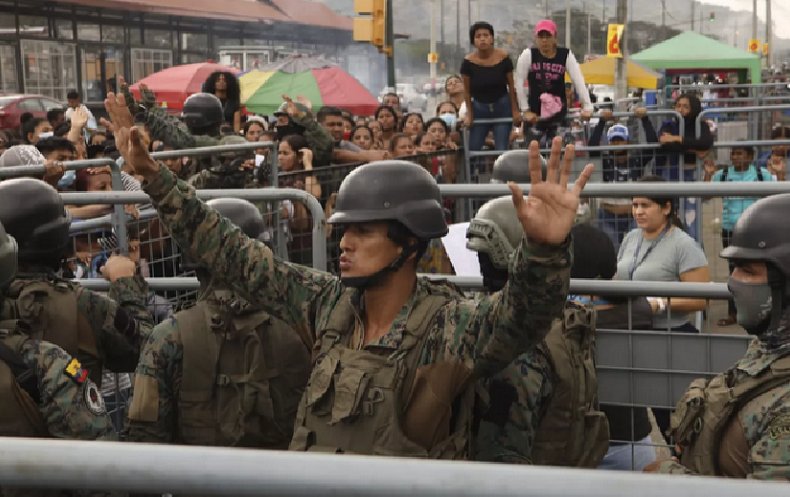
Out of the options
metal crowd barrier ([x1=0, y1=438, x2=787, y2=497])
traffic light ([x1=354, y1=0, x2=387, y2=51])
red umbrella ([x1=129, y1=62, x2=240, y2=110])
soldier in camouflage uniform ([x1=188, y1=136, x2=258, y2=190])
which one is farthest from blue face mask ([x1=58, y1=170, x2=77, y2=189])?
red umbrella ([x1=129, y1=62, x2=240, y2=110])

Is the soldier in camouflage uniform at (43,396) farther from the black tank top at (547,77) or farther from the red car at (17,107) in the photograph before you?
the red car at (17,107)

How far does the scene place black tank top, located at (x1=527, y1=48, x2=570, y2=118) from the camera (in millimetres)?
10523

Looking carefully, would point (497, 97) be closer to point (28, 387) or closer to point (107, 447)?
point (28, 387)

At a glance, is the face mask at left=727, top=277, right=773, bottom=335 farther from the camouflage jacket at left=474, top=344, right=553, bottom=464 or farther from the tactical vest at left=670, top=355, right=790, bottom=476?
the camouflage jacket at left=474, top=344, right=553, bottom=464

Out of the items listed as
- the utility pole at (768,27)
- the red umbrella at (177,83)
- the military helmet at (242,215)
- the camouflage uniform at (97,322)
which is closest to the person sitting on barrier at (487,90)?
the military helmet at (242,215)

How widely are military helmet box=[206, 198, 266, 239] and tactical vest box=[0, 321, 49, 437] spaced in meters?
1.18

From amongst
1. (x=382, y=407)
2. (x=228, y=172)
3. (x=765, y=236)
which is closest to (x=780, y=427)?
(x=765, y=236)

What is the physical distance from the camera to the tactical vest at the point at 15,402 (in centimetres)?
323

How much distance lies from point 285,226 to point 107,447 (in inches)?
217

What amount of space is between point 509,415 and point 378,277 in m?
0.55

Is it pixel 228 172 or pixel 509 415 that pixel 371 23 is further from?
pixel 509 415

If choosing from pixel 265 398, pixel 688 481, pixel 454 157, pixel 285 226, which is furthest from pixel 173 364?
pixel 454 157

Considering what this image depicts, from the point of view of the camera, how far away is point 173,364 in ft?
12.7

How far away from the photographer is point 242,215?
173 inches
